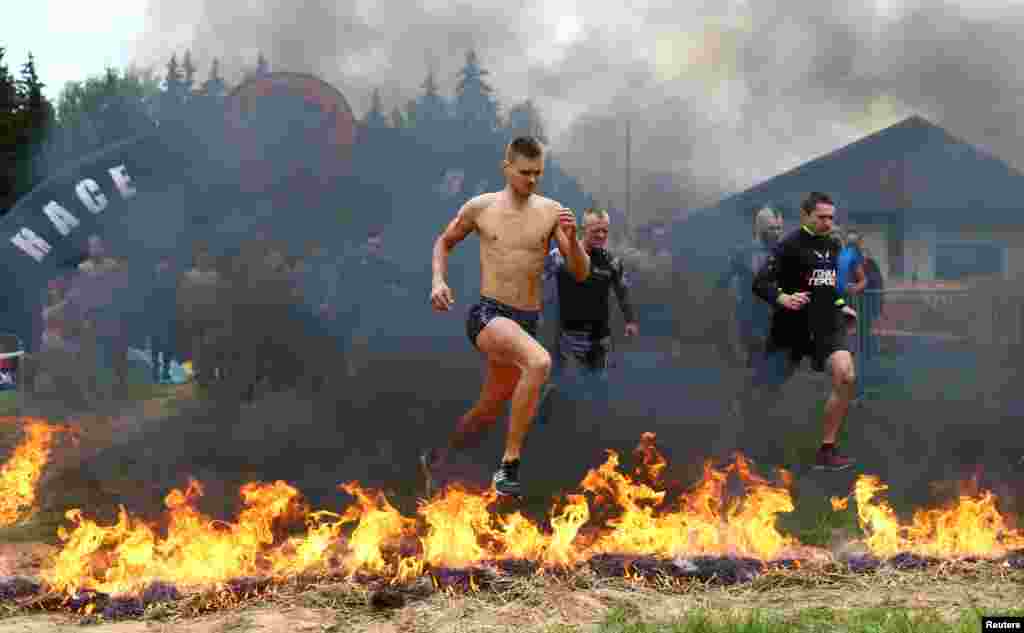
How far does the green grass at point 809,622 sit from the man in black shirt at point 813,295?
2.21m

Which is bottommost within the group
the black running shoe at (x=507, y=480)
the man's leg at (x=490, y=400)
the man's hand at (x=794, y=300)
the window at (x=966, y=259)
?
the black running shoe at (x=507, y=480)

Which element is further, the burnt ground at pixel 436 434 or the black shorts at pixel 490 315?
the burnt ground at pixel 436 434

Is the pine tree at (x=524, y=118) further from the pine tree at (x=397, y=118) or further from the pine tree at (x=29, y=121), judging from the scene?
the pine tree at (x=29, y=121)

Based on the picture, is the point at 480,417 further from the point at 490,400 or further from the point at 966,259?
the point at 966,259

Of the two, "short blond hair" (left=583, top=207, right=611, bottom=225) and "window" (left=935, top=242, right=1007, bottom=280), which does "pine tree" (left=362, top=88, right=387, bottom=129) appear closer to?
"short blond hair" (left=583, top=207, right=611, bottom=225)

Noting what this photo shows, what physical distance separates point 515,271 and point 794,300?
6.99 feet

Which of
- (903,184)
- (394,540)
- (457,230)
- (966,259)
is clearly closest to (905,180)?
(903,184)

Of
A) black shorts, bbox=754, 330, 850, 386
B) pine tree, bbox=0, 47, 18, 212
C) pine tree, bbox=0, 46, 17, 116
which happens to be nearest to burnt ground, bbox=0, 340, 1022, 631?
black shorts, bbox=754, 330, 850, 386

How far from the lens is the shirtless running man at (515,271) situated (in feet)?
19.3

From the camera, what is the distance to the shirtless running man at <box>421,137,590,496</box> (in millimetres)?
Answer: 5871

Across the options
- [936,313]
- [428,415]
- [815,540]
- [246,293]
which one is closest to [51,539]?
[428,415]

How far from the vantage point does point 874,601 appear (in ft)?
16.8

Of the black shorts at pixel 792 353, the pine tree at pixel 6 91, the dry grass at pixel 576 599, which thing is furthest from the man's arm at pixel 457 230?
the pine tree at pixel 6 91

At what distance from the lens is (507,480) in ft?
19.5
